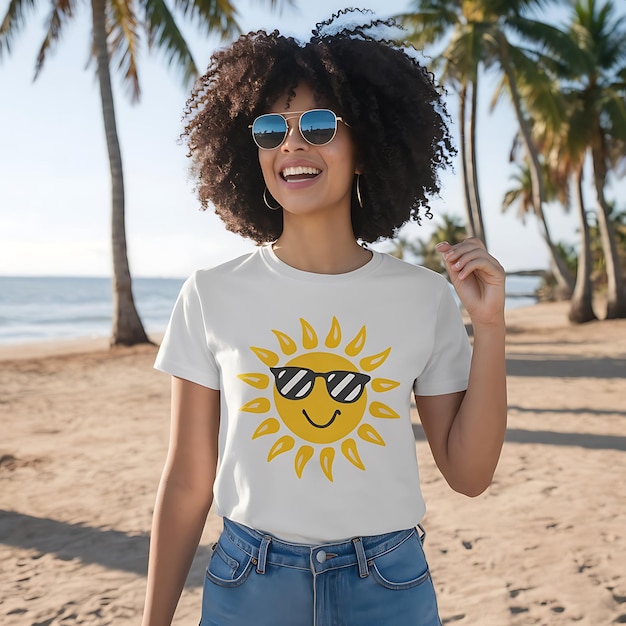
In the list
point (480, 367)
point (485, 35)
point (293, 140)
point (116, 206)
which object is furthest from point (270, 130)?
point (485, 35)

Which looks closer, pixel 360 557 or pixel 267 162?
pixel 360 557

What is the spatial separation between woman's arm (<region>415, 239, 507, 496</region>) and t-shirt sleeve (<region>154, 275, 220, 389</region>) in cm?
52

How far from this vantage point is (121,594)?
12.4ft

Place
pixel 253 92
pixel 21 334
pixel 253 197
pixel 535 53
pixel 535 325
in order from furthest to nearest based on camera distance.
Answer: pixel 21 334 → pixel 535 325 → pixel 535 53 → pixel 253 197 → pixel 253 92

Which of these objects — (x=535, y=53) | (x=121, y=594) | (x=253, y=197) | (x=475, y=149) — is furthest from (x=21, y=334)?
(x=253, y=197)

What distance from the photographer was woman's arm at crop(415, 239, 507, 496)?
1.36m

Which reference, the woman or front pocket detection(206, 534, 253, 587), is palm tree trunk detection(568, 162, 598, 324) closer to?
the woman

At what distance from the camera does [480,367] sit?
138cm

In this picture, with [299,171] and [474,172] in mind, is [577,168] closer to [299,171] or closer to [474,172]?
→ [474,172]

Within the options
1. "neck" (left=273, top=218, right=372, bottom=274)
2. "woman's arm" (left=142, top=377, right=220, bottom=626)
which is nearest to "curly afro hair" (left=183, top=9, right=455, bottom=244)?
"neck" (left=273, top=218, right=372, bottom=274)

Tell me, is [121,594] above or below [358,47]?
below

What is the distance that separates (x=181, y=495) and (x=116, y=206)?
1344 centimetres

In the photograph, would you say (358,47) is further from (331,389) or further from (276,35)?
(331,389)

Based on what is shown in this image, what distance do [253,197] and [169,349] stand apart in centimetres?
54
